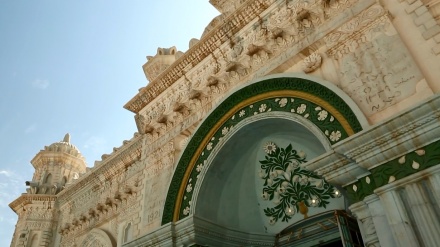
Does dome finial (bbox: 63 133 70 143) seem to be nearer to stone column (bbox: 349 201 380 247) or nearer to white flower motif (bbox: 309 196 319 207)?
white flower motif (bbox: 309 196 319 207)

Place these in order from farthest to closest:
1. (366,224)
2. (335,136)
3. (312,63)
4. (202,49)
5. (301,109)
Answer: (202,49)
(312,63)
(301,109)
(335,136)
(366,224)

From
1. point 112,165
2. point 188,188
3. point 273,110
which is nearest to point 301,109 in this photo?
point 273,110

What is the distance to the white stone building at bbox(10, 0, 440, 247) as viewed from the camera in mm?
4023

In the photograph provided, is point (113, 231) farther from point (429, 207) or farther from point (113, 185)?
point (429, 207)

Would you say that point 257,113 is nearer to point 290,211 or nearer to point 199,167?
point 199,167

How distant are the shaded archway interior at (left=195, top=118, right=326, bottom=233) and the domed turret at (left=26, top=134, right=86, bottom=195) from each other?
33.8 feet

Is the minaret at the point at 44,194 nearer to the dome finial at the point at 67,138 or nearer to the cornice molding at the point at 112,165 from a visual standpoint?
the dome finial at the point at 67,138

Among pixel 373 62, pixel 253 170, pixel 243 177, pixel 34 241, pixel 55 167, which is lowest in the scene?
pixel 243 177

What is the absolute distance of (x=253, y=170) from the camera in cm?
723

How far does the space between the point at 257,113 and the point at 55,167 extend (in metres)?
13.0

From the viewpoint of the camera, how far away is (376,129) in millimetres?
4148

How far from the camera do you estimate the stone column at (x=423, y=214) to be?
3503 millimetres

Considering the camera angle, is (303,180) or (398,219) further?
(303,180)

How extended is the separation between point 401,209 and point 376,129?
926 mm
